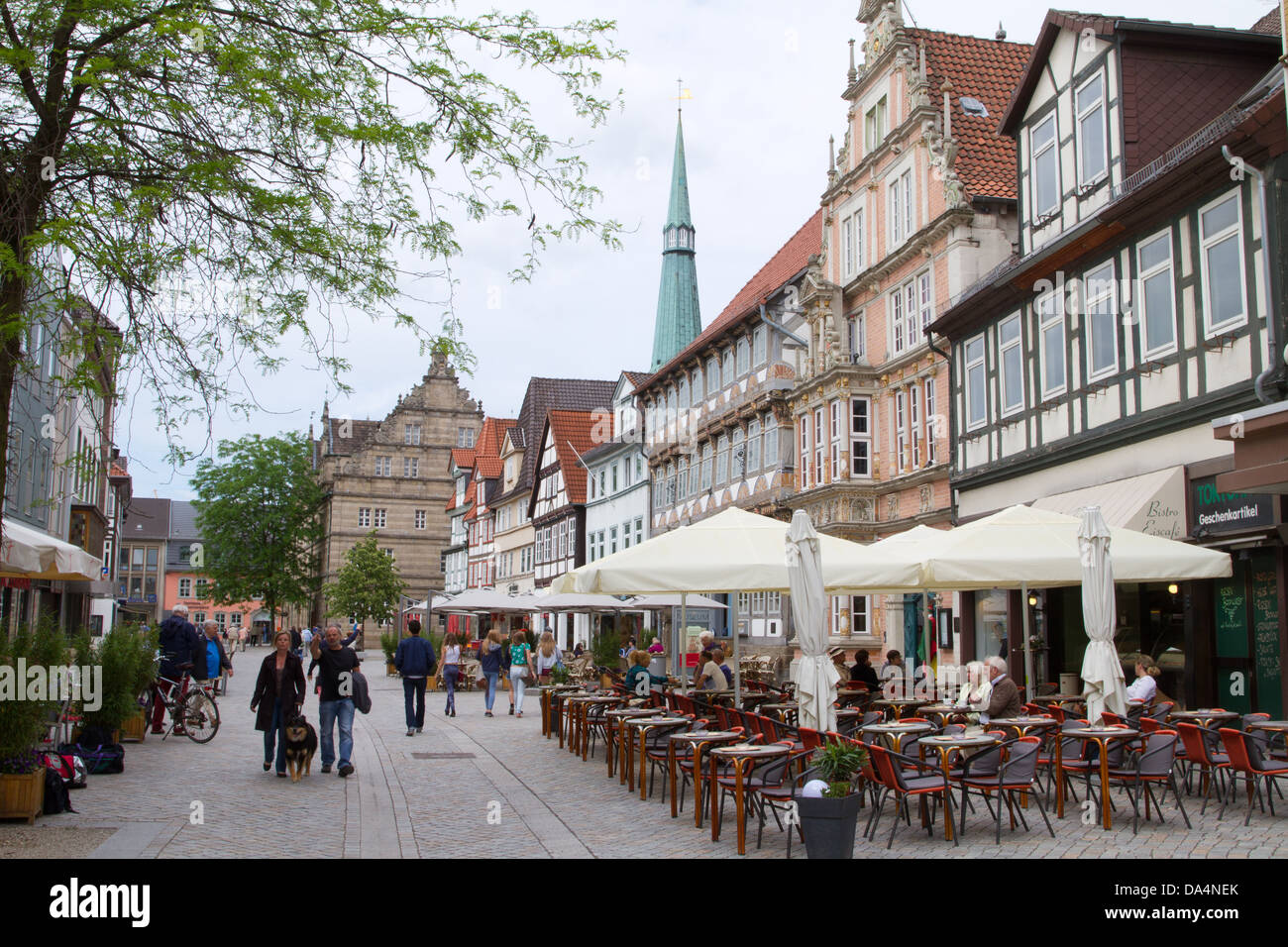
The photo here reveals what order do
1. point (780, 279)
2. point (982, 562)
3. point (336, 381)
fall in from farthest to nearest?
point (780, 279), point (982, 562), point (336, 381)

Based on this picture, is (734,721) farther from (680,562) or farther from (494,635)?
(494,635)

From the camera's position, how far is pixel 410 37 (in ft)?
33.7

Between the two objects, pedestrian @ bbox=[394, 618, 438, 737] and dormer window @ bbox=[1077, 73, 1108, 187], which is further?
dormer window @ bbox=[1077, 73, 1108, 187]

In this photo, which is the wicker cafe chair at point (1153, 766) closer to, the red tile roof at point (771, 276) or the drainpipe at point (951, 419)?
the drainpipe at point (951, 419)

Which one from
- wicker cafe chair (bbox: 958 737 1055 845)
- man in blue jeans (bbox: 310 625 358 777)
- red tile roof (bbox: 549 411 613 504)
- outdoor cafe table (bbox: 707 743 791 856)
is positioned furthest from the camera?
red tile roof (bbox: 549 411 613 504)

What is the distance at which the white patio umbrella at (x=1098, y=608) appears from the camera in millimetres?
12789

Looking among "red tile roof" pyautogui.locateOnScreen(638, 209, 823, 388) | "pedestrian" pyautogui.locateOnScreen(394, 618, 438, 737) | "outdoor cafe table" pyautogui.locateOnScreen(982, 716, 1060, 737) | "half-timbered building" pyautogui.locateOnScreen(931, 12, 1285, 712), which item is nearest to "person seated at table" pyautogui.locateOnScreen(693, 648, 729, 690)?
"pedestrian" pyautogui.locateOnScreen(394, 618, 438, 737)

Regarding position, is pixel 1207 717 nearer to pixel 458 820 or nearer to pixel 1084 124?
pixel 458 820

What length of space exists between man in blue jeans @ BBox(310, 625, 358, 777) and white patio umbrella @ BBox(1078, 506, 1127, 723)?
805 centimetres

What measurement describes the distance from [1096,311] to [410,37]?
13753mm

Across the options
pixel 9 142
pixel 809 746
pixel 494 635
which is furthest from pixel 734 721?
pixel 494 635

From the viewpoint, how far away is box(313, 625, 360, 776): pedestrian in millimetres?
14523

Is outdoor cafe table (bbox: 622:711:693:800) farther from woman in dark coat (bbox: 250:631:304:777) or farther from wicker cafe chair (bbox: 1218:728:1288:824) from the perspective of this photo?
wicker cafe chair (bbox: 1218:728:1288:824)

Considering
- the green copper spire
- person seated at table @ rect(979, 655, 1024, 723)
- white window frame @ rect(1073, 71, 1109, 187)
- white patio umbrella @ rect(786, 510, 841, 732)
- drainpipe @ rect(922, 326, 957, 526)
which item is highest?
the green copper spire
